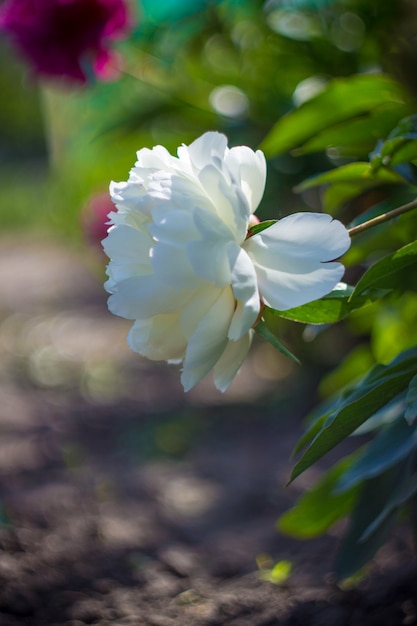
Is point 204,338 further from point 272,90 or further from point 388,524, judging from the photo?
point 272,90

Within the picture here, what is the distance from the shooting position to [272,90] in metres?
1.96

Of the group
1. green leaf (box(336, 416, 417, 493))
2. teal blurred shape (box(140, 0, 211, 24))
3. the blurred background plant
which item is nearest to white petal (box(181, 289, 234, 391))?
the blurred background plant

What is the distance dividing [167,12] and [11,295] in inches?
83.9

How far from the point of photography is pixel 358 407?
811 millimetres

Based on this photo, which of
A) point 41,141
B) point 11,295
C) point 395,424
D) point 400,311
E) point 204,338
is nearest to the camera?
point 204,338

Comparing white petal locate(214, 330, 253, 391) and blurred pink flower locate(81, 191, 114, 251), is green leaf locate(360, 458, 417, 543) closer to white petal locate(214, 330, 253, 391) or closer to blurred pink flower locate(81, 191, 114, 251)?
white petal locate(214, 330, 253, 391)

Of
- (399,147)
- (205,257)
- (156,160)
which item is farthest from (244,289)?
(399,147)

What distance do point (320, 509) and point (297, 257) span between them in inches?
23.6

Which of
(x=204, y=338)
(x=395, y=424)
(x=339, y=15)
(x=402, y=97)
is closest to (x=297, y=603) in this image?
(x=395, y=424)

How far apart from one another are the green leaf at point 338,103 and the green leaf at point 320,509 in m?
0.52

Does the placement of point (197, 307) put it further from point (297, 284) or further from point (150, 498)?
point (150, 498)

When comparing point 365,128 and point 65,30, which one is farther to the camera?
point 65,30

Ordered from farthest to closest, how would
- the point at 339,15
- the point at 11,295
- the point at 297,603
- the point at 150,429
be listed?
1. the point at 11,295
2. the point at 150,429
3. the point at 339,15
4. the point at 297,603

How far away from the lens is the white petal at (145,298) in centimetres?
67
